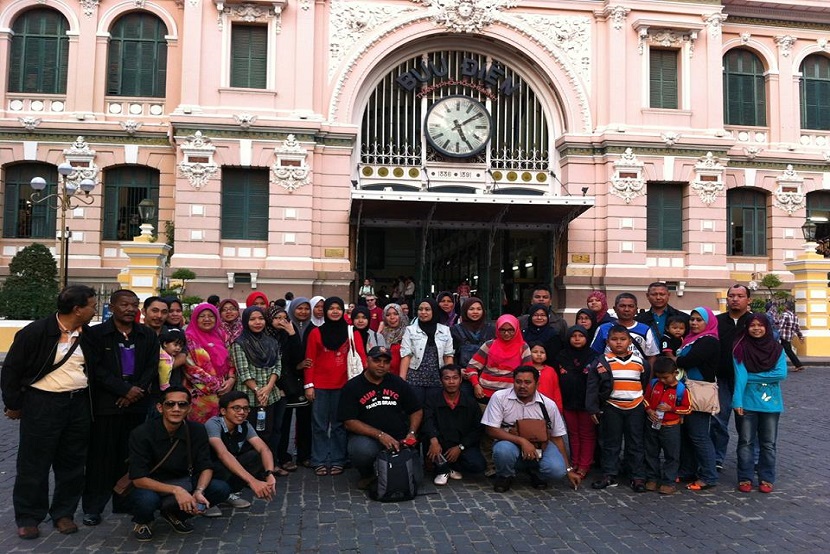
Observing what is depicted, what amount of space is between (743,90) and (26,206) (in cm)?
2656

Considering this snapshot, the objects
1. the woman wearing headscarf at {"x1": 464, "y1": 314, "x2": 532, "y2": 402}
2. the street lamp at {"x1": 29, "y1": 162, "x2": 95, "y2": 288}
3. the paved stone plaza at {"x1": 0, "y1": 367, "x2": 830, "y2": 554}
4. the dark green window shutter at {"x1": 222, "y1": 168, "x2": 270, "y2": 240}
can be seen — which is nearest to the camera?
the paved stone plaza at {"x1": 0, "y1": 367, "x2": 830, "y2": 554}

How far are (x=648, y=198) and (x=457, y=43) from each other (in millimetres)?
8570

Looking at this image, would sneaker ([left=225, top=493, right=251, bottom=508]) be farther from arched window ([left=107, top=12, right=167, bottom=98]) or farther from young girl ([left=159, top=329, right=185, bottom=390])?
arched window ([left=107, top=12, right=167, bottom=98])

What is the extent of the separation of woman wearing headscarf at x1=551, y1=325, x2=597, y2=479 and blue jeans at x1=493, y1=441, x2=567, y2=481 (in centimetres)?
51

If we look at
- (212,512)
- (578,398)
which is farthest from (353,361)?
(578,398)

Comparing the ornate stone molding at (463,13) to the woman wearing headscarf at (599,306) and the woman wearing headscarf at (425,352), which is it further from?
→ the woman wearing headscarf at (425,352)

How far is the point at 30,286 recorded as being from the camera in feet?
62.4

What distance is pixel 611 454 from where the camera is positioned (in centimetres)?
734

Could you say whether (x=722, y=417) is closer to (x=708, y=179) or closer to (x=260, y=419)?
(x=260, y=419)

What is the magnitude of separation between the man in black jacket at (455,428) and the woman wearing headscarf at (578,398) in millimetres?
1040

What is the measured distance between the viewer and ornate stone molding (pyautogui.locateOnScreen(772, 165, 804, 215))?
2548cm

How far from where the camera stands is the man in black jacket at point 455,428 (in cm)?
746

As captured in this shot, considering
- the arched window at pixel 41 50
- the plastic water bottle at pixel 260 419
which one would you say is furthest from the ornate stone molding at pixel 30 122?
the plastic water bottle at pixel 260 419

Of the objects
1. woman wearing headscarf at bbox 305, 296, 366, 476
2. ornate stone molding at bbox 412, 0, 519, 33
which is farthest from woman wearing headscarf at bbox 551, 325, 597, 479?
ornate stone molding at bbox 412, 0, 519, 33
